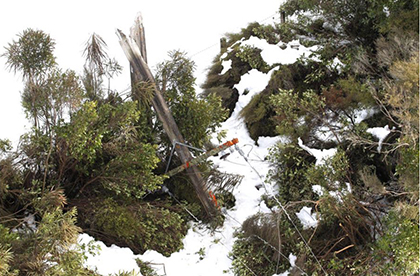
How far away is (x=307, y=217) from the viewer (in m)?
6.62

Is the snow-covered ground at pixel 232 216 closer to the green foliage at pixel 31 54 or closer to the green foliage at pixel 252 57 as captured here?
the green foliage at pixel 252 57

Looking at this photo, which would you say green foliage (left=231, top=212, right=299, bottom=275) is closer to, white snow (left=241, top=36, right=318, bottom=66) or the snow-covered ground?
the snow-covered ground

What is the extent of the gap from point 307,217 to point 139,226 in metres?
2.52

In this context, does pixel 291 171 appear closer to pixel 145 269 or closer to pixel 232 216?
pixel 232 216

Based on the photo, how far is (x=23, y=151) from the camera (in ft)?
18.7

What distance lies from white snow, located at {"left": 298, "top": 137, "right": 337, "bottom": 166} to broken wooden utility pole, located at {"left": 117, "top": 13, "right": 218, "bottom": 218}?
68.1 inches

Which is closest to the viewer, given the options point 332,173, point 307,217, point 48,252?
point 48,252

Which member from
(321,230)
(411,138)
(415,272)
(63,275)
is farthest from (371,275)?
(63,275)

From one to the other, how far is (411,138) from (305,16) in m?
4.76

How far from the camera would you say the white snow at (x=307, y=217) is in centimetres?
649

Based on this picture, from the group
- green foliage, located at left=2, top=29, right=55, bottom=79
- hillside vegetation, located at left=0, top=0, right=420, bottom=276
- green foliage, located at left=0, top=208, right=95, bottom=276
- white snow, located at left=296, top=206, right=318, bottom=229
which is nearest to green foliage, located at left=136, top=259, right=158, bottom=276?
hillside vegetation, located at left=0, top=0, right=420, bottom=276

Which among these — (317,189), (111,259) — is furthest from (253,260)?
(111,259)

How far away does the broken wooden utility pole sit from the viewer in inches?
253

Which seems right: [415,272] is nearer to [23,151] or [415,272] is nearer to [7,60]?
[23,151]
